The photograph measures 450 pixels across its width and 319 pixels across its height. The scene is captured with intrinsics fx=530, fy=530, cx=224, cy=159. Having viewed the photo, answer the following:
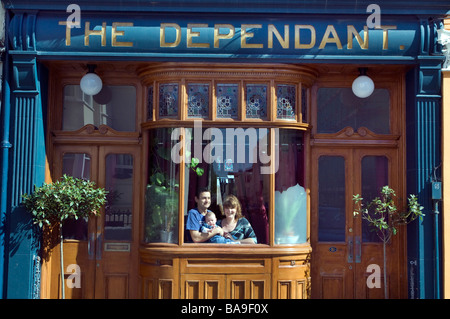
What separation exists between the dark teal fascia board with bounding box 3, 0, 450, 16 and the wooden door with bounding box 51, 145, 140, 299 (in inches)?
79.5

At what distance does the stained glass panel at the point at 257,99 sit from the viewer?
757cm

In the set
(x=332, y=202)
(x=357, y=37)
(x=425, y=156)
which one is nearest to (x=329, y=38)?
(x=357, y=37)

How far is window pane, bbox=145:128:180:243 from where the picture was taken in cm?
751

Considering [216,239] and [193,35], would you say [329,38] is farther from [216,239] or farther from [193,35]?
[216,239]

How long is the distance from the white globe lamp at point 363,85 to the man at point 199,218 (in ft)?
8.59

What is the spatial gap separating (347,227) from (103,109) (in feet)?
13.2

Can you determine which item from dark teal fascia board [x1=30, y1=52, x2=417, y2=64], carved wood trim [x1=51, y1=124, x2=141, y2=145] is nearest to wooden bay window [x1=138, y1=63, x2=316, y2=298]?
dark teal fascia board [x1=30, y1=52, x2=417, y2=64]

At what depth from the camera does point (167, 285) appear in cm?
736

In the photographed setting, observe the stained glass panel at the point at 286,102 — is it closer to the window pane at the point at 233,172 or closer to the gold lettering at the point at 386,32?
the window pane at the point at 233,172

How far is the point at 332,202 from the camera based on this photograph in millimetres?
7875

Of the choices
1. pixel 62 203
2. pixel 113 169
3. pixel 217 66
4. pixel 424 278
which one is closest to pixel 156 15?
pixel 217 66

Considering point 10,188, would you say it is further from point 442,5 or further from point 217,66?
point 442,5

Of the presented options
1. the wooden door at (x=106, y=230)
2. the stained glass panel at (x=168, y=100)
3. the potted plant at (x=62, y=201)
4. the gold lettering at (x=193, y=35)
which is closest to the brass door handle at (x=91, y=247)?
the wooden door at (x=106, y=230)

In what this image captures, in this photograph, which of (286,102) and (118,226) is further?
(118,226)
